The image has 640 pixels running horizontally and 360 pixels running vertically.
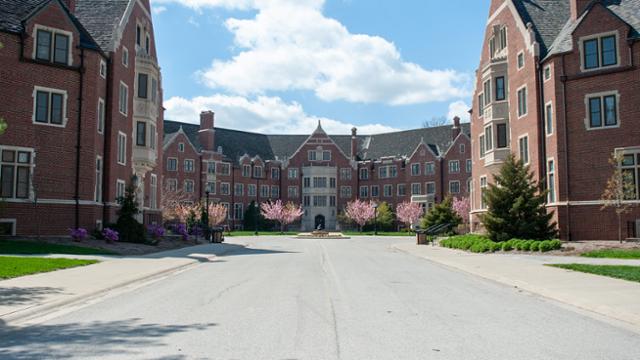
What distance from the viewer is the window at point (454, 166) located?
7700cm

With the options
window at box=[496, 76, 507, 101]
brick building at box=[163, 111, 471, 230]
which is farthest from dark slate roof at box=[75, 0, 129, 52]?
brick building at box=[163, 111, 471, 230]

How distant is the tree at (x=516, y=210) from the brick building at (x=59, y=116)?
19237 millimetres

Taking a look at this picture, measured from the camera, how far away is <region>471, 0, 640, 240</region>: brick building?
93.7ft

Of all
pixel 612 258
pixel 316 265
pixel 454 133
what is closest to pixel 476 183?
pixel 612 258

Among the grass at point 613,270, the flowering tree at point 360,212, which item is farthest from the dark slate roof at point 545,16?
the flowering tree at point 360,212

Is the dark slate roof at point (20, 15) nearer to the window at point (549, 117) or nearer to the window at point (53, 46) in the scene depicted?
the window at point (53, 46)

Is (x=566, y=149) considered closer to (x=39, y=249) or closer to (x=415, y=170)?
(x=39, y=249)

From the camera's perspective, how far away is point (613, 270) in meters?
16.2

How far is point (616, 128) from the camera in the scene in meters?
28.8

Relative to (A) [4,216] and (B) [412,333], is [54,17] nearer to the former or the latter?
(A) [4,216]

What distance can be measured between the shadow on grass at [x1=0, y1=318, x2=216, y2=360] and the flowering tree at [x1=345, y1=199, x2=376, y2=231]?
2775 inches

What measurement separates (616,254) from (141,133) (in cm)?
2665

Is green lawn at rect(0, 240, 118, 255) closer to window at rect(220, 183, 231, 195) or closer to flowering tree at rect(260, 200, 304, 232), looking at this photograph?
window at rect(220, 183, 231, 195)

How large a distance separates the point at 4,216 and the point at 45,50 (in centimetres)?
815
